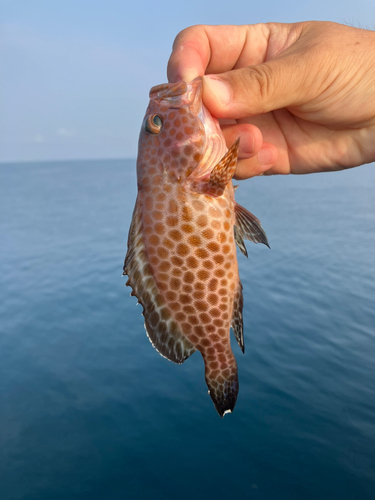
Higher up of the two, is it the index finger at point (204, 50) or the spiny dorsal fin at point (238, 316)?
the index finger at point (204, 50)

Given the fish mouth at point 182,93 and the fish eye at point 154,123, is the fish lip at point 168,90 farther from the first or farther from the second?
the fish eye at point 154,123

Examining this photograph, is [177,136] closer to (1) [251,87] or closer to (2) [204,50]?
(1) [251,87]

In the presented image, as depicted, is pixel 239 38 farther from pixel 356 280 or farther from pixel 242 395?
pixel 356 280

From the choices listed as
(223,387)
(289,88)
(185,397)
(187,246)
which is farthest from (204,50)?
(185,397)

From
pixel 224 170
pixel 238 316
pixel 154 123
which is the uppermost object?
pixel 154 123

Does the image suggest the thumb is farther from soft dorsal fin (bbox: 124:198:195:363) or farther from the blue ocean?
the blue ocean

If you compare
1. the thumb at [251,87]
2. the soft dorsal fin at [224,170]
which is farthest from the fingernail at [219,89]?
the soft dorsal fin at [224,170]
